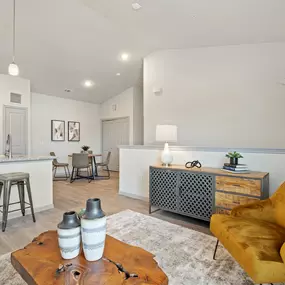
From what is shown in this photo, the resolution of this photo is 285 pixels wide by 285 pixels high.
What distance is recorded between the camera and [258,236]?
157 cm

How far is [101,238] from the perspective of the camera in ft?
4.08

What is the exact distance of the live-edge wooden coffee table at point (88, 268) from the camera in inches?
42.1

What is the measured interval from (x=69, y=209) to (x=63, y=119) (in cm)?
453

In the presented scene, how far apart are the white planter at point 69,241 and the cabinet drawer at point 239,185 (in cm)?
196

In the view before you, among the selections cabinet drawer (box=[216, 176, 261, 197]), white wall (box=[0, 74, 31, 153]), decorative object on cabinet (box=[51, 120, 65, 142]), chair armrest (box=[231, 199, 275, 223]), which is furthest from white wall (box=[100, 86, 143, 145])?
chair armrest (box=[231, 199, 275, 223])

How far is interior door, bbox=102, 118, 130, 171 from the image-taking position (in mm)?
7617

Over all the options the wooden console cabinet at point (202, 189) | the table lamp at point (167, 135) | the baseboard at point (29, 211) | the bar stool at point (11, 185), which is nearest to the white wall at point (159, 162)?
the wooden console cabinet at point (202, 189)

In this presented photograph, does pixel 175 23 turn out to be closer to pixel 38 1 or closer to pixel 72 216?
pixel 38 1

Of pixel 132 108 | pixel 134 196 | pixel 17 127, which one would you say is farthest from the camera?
pixel 132 108

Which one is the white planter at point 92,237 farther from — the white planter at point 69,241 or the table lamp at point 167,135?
the table lamp at point 167,135

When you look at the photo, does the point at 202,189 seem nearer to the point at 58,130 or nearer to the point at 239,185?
the point at 239,185

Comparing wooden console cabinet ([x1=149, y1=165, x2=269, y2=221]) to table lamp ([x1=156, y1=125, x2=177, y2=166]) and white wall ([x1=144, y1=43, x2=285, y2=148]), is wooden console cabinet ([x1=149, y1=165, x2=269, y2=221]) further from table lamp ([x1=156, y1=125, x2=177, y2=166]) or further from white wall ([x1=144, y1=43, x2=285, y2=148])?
white wall ([x1=144, y1=43, x2=285, y2=148])

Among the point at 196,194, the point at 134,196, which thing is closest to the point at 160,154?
the point at 134,196

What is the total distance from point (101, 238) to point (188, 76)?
399 cm
